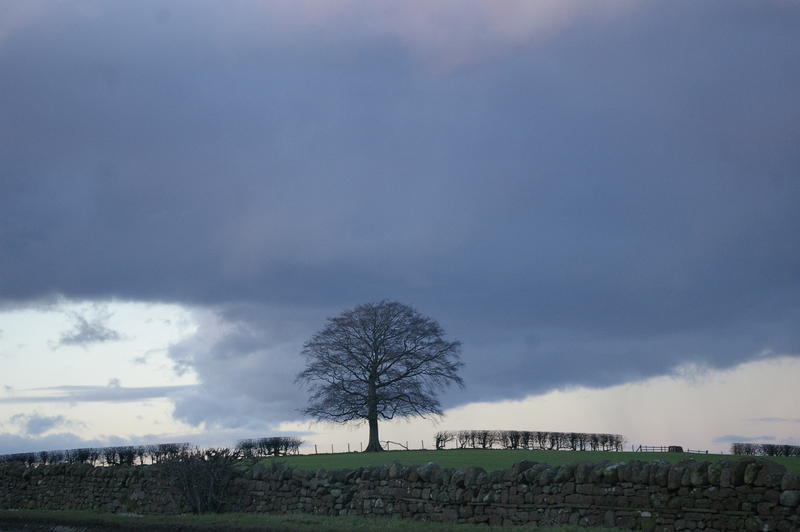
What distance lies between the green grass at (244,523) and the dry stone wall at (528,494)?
0.75 m

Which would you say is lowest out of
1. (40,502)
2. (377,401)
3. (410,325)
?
(40,502)

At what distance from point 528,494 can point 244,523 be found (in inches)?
303

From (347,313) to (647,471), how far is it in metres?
37.0

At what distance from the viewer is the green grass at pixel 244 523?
782 inches

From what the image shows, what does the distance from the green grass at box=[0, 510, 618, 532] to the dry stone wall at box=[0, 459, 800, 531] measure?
0.75m

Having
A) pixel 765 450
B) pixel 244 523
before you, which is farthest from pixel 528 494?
pixel 765 450

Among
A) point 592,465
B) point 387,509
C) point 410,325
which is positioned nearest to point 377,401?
point 410,325

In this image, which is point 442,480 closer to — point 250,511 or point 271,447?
point 250,511

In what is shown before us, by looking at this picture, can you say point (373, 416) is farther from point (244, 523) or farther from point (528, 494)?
point (528, 494)

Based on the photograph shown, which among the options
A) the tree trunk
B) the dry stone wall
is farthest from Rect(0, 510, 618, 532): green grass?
the tree trunk

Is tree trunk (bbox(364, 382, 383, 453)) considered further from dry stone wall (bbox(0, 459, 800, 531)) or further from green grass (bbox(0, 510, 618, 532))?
green grass (bbox(0, 510, 618, 532))

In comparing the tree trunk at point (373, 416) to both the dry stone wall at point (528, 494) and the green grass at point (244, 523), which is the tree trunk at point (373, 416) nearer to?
the dry stone wall at point (528, 494)

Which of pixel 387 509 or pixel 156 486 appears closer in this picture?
pixel 387 509

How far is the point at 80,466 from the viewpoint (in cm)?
3133
